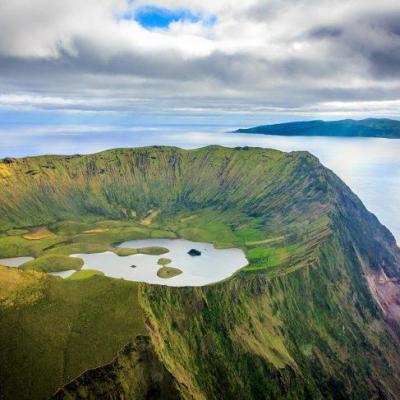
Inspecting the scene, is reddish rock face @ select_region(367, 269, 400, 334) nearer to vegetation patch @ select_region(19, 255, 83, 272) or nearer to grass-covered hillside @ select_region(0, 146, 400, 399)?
grass-covered hillside @ select_region(0, 146, 400, 399)

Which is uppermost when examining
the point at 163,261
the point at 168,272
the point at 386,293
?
the point at 168,272

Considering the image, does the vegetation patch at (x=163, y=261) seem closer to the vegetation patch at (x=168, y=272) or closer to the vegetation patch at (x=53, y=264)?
the vegetation patch at (x=168, y=272)

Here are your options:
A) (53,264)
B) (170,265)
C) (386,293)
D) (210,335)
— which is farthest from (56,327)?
(386,293)

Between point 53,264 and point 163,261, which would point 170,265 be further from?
point 53,264

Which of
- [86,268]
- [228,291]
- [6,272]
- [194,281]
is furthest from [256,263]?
[6,272]

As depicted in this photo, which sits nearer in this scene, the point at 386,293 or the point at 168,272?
the point at 168,272

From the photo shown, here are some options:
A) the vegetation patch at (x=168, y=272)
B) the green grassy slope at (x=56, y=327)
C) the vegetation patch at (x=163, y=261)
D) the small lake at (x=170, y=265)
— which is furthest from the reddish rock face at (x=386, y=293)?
the green grassy slope at (x=56, y=327)
